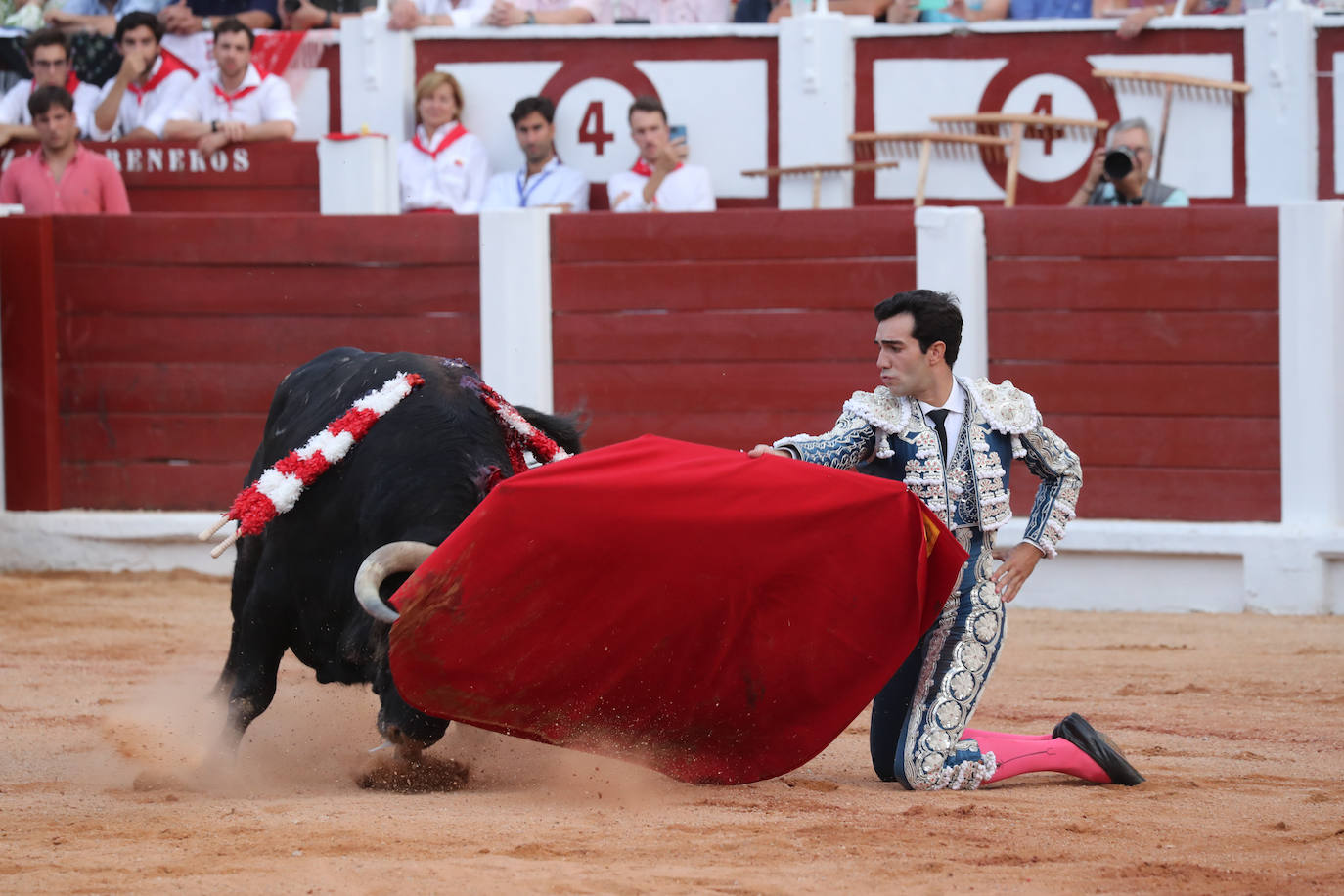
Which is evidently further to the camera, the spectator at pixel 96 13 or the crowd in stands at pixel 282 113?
the spectator at pixel 96 13

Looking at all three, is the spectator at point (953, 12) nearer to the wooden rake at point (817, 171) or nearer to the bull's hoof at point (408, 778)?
the wooden rake at point (817, 171)

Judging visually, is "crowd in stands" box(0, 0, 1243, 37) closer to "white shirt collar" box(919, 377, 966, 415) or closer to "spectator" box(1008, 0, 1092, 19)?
"spectator" box(1008, 0, 1092, 19)

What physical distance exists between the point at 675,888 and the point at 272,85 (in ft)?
19.0

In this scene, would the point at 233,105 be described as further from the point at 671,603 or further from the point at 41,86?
the point at 671,603

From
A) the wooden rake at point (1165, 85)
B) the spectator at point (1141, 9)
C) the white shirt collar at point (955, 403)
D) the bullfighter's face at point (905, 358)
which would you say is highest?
the spectator at point (1141, 9)

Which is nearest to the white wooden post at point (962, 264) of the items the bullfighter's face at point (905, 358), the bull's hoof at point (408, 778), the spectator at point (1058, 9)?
the spectator at point (1058, 9)

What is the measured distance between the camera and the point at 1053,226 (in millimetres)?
5996

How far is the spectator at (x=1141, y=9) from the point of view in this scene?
689cm

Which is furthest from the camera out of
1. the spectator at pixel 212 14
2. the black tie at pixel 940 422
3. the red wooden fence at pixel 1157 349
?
the spectator at pixel 212 14

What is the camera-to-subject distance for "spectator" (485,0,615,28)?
746 cm

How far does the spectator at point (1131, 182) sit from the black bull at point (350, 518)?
3.29 metres

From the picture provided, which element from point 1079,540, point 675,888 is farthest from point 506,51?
point 675,888

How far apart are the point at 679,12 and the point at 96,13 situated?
295cm

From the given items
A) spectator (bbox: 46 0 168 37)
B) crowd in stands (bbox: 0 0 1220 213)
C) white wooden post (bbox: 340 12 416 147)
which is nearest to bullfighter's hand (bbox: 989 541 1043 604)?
crowd in stands (bbox: 0 0 1220 213)
